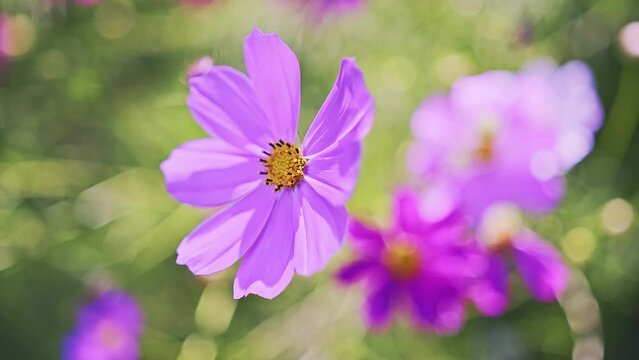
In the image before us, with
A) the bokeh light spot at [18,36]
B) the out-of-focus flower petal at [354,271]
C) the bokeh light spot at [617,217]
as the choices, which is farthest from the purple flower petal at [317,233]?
the bokeh light spot at [18,36]

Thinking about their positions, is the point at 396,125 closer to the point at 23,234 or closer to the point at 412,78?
the point at 412,78

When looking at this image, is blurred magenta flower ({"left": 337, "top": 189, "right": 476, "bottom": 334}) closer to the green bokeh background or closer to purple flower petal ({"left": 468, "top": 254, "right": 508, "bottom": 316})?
purple flower petal ({"left": 468, "top": 254, "right": 508, "bottom": 316})

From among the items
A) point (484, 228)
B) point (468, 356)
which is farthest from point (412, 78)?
point (468, 356)

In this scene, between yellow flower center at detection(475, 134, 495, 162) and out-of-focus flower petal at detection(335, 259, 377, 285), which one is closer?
out-of-focus flower petal at detection(335, 259, 377, 285)

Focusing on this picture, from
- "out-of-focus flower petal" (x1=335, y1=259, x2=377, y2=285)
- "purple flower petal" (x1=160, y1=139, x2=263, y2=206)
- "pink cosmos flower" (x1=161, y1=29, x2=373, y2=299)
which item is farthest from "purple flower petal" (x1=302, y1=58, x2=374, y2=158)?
"out-of-focus flower petal" (x1=335, y1=259, x2=377, y2=285)

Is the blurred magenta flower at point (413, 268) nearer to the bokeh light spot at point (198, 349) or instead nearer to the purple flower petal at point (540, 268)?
the purple flower petal at point (540, 268)
